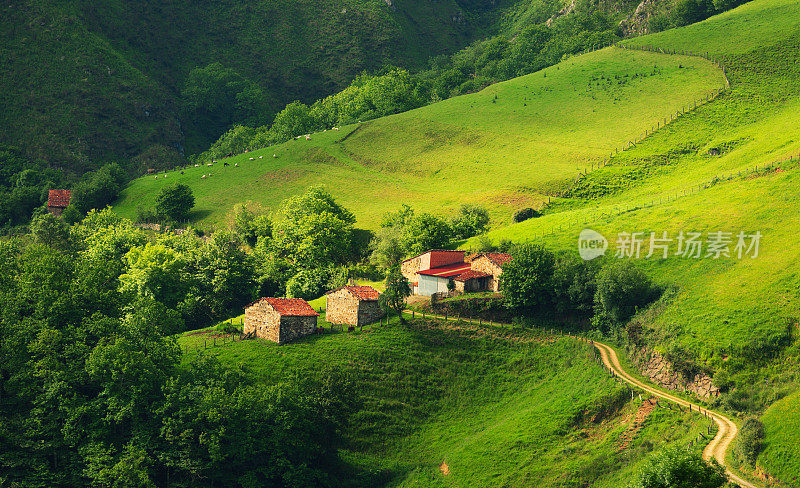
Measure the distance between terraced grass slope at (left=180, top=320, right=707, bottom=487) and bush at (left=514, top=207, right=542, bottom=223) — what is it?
3171cm

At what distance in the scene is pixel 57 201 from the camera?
15050 cm

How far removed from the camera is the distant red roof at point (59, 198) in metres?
150

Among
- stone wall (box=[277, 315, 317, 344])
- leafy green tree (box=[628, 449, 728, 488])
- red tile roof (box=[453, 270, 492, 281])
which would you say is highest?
red tile roof (box=[453, 270, 492, 281])

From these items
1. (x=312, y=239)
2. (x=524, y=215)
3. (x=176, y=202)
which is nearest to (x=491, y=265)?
(x=524, y=215)

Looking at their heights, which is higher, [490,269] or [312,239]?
[312,239]

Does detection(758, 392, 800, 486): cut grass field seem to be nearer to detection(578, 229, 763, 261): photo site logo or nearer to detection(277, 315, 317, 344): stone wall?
detection(578, 229, 763, 261): photo site logo

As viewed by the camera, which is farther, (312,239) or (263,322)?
(312,239)

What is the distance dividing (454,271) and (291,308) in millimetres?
20477

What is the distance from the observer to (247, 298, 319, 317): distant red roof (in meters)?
76.4

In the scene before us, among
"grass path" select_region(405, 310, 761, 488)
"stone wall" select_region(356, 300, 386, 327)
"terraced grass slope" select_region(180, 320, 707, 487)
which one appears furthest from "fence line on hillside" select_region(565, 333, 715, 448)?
"stone wall" select_region(356, 300, 386, 327)

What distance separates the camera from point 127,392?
65.2 m

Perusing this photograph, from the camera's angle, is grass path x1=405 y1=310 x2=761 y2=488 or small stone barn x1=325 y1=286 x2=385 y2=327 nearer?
grass path x1=405 y1=310 x2=761 y2=488

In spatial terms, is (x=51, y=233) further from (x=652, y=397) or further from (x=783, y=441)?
(x=783, y=441)

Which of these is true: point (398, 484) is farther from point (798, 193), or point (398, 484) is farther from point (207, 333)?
point (798, 193)
